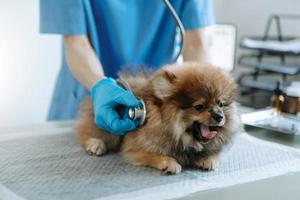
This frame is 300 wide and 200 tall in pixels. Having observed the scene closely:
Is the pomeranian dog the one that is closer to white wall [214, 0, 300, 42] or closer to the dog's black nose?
the dog's black nose

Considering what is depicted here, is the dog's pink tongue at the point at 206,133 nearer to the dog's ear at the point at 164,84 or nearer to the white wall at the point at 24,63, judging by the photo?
the dog's ear at the point at 164,84

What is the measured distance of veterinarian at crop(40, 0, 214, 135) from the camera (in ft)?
3.82

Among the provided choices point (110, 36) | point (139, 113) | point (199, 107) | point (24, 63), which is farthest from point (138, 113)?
point (24, 63)

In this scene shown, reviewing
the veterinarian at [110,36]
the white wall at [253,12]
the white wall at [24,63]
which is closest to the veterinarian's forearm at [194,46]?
the veterinarian at [110,36]

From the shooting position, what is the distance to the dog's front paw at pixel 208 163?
0.85 meters

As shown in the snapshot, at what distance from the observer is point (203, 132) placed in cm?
86

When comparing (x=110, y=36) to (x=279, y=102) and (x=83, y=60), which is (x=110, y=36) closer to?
(x=83, y=60)

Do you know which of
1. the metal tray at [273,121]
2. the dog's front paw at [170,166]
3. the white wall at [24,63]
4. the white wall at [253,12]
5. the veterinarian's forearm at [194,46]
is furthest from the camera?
the white wall at [253,12]

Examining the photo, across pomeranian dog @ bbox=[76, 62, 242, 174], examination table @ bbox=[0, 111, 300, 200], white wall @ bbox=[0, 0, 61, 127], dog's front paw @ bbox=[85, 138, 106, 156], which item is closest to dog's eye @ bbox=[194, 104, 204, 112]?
pomeranian dog @ bbox=[76, 62, 242, 174]

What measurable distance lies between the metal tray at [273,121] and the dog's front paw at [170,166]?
14.2 inches

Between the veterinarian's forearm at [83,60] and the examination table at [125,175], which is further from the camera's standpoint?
the veterinarian's forearm at [83,60]

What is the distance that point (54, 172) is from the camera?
0.81 metres

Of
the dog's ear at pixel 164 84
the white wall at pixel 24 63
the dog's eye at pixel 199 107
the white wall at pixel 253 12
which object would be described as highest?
the white wall at pixel 253 12

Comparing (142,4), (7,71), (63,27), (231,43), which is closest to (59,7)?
(63,27)
